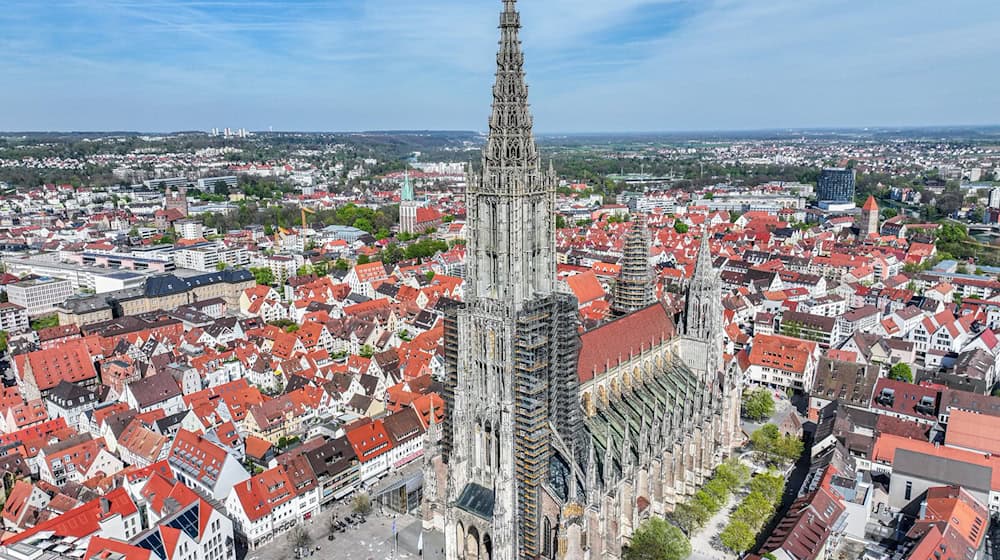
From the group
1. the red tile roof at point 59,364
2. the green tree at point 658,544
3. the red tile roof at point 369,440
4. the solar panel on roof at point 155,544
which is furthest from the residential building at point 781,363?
the red tile roof at point 59,364

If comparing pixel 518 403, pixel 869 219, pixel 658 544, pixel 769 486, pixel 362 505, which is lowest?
pixel 362 505

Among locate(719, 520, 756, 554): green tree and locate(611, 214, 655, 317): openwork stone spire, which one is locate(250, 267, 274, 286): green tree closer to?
locate(611, 214, 655, 317): openwork stone spire

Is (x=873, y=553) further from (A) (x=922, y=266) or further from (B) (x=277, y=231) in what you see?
(B) (x=277, y=231)

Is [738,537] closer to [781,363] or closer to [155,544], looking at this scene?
[781,363]

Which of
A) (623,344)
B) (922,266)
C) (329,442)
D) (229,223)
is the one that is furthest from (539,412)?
(229,223)

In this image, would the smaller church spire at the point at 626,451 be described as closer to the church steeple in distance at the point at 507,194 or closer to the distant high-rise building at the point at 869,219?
the church steeple in distance at the point at 507,194

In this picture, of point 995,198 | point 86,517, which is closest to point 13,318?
point 86,517
